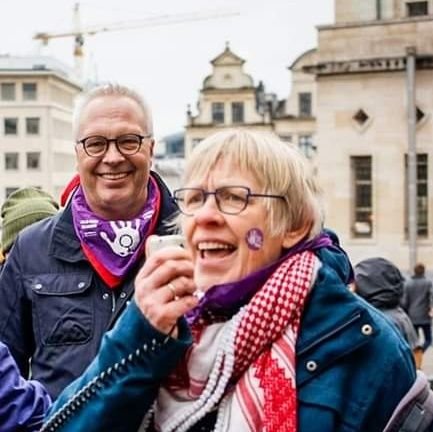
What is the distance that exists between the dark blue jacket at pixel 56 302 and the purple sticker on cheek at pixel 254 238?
1.08 meters

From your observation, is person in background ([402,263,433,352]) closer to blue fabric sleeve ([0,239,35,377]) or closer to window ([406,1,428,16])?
blue fabric sleeve ([0,239,35,377])

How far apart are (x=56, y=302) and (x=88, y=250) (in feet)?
0.56

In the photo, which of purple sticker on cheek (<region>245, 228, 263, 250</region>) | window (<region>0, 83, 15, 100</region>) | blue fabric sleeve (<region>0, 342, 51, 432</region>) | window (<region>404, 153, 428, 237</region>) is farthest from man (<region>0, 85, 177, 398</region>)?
window (<region>0, 83, 15, 100</region>)

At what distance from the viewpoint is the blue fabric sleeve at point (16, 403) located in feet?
7.36

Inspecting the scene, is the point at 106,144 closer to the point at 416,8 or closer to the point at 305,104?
the point at 416,8

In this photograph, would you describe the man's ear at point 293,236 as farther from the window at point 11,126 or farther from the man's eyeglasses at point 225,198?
the window at point 11,126

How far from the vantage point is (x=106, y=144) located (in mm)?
3156

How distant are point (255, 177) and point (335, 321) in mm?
302

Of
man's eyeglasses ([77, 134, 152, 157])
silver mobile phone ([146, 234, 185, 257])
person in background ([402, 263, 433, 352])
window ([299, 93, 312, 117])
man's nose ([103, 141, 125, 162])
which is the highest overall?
window ([299, 93, 312, 117])

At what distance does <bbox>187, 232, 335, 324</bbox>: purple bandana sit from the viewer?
1960mm

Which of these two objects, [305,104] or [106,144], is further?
[305,104]

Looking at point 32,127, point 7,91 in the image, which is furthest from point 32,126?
point 7,91

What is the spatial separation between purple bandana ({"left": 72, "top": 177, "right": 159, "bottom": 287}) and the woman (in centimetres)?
102

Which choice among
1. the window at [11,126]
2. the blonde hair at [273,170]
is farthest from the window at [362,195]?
the window at [11,126]
